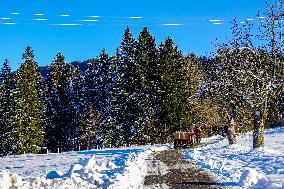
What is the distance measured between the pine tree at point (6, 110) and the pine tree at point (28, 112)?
49.7 inches

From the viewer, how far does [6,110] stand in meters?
68.8

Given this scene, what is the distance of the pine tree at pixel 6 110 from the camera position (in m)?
66.2

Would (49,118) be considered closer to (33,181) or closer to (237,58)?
(237,58)

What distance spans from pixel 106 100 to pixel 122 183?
62.7 m

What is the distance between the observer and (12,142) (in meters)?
64.9

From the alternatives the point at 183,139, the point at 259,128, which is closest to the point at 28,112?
the point at 183,139

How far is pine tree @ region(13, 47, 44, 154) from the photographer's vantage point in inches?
2537

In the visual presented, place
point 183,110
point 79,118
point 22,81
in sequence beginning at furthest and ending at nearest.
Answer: point 79,118 → point 22,81 → point 183,110

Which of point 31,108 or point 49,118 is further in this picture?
point 49,118

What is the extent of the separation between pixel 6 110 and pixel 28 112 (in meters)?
4.22

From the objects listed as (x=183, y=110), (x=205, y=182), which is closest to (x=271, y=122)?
(x=183, y=110)

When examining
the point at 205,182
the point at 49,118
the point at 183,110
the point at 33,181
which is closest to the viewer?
the point at 33,181

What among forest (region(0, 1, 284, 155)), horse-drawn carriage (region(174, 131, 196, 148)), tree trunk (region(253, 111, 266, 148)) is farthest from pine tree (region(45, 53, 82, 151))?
tree trunk (region(253, 111, 266, 148))

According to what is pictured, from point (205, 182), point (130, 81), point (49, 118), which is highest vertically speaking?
point (130, 81)
